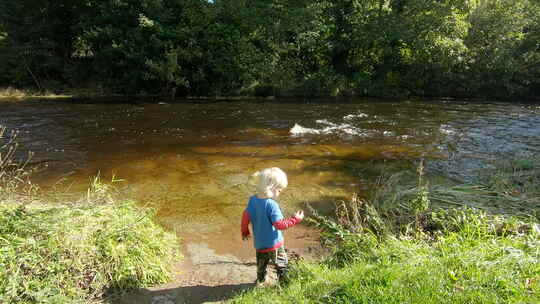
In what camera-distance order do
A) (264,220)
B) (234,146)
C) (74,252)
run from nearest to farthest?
(74,252) < (264,220) < (234,146)

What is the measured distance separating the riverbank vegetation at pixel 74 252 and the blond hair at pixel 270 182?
1537 millimetres

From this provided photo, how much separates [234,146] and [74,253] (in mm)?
7076

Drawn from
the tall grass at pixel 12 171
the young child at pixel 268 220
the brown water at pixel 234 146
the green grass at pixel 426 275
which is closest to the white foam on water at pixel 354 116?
the brown water at pixel 234 146

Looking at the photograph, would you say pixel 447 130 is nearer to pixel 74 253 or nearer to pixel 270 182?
pixel 270 182

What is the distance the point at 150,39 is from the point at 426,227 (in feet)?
73.6

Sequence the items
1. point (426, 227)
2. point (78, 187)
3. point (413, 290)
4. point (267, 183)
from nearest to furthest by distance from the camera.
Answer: point (413, 290) < point (267, 183) < point (426, 227) < point (78, 187)

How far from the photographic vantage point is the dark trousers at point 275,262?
3783 millimetres

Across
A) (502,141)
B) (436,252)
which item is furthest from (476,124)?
(436,252)

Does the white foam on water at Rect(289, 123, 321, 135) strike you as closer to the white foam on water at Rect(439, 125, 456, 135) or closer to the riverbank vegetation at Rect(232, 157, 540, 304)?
the white foam on water at Rect(439, 125, 456, 135)

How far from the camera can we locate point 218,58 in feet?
77.3

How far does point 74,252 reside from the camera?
3330 mm

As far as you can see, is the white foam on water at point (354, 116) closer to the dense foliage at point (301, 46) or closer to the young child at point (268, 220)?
the dense foliage at point (301, 46)

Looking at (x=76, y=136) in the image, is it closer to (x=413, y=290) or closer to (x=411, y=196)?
(x=411, y=196)

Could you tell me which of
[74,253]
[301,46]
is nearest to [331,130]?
[74,253]
